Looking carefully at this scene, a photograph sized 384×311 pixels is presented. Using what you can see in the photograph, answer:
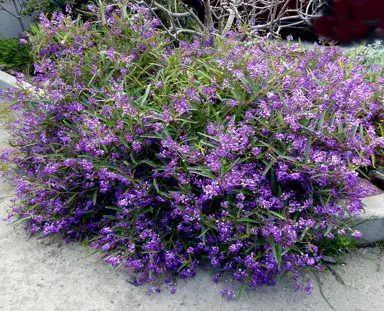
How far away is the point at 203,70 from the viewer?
9.14ft

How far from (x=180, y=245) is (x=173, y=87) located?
1106 millimetres

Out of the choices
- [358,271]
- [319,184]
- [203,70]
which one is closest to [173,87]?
[203,70]

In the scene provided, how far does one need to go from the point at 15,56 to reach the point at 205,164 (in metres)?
4.28

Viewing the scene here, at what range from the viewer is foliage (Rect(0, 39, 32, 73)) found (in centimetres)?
520

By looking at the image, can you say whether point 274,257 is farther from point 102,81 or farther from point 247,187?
point 102,81

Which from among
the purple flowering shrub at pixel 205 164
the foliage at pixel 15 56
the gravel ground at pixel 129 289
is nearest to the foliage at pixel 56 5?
the foliage at pixel 15 56

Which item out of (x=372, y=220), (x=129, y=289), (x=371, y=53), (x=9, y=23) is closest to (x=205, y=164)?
(x=129, y=289)

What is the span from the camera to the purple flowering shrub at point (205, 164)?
205 cm

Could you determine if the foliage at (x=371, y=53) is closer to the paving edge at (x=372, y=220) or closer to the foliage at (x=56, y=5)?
the paving edge at (x=372, y=220)

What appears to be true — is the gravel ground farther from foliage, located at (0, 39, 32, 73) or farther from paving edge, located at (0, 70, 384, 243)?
foliage, located at (0, 39, 32, 73)

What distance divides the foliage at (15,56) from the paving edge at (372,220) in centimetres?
446

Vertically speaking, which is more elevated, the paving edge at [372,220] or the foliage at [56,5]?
the foliage at [56,5]

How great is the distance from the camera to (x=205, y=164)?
2.08 m

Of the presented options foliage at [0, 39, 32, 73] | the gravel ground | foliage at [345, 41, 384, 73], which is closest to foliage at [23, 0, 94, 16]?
foliage at [0, 39, 32, 73]
